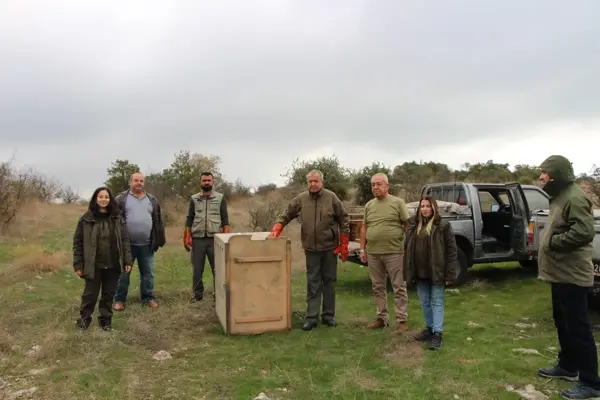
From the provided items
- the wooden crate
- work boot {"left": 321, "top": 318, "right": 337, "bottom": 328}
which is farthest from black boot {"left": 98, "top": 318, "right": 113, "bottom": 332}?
work boot {"left": 321, "top": 318, "right": 337, "bottom": 328}

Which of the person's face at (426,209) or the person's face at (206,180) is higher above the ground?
the person's face at (206,180)

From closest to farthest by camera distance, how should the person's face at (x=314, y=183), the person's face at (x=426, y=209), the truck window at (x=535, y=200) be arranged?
the person's face at (x=426, y=209) < the person's face at (x=314, y=183) < the truck window at (x=535, y=200)

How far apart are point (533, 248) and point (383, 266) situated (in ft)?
11.2

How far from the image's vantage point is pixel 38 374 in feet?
13.2

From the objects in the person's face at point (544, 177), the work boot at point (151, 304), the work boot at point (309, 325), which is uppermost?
the person's face at point (544, 177)

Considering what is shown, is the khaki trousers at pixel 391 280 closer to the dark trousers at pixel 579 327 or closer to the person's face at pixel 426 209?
the person's face at pixel 426 209

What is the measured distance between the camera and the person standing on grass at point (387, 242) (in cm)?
532

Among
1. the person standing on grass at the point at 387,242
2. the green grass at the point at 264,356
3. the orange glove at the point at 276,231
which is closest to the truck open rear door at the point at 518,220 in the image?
the green grass at the point at 264,356

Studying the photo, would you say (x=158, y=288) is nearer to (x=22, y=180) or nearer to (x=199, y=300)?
(x=199, y=300)

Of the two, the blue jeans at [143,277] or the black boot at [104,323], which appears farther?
the blue jeans at [143,277]

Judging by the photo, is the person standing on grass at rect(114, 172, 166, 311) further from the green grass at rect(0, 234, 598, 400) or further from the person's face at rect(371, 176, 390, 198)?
the person's face at rect(371, 176, 390, 198)

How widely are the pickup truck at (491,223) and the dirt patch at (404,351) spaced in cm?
267

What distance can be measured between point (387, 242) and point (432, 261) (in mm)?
726

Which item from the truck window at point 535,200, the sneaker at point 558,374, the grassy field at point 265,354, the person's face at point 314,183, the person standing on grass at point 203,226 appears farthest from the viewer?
the truck window at point 535,200
